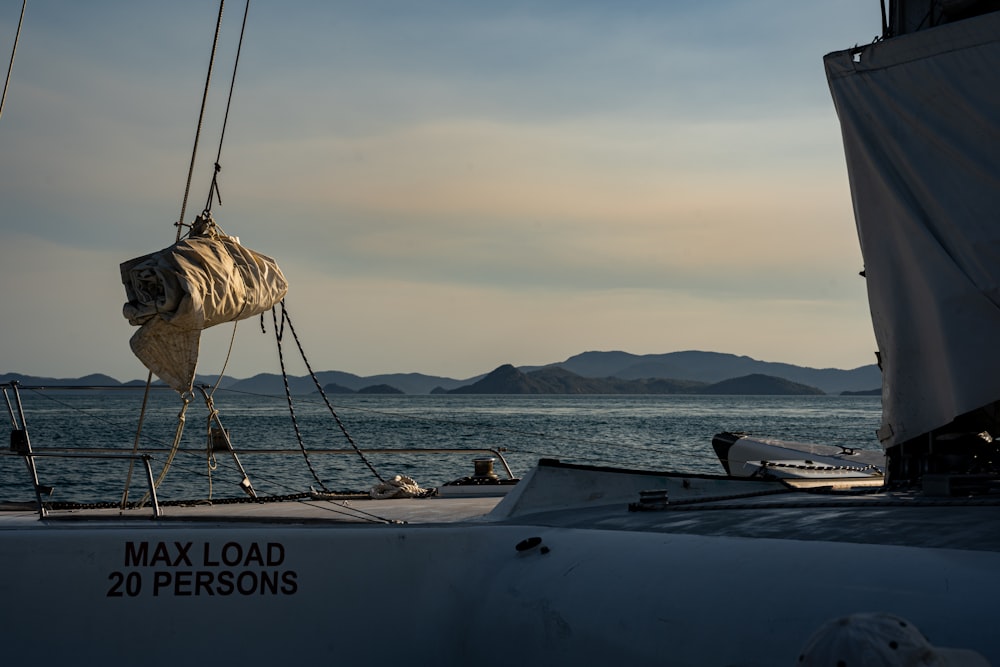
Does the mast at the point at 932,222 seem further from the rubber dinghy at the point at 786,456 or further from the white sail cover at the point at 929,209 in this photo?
the rubber dinghy at the point at 786,456

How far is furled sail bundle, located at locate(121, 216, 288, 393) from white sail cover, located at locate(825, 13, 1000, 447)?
18.7 ft

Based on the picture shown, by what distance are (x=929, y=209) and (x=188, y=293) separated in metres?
6.14

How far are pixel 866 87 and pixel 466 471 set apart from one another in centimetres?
2797

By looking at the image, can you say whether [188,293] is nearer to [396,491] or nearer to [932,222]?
[396,491]

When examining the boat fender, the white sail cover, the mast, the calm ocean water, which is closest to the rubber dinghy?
the calm ocean water

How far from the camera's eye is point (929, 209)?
299 inches

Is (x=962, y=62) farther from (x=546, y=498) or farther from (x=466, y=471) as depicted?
(x=466, y=471)

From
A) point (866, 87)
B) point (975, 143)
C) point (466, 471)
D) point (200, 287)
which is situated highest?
point (866, 87)

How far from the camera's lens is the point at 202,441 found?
6125 cm

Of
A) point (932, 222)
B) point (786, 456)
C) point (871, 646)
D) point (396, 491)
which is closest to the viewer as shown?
point (871, 646)

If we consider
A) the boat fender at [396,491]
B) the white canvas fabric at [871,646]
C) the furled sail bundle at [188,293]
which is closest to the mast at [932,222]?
the white canvas fabric at [871,646]

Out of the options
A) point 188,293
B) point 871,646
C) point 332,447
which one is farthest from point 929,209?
point 332,447

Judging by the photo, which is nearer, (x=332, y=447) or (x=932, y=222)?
(x=932, y=222)

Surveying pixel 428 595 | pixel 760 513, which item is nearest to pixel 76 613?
pixel 428 595
